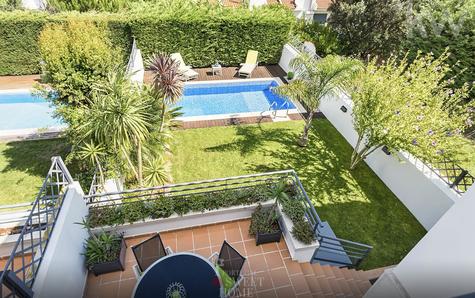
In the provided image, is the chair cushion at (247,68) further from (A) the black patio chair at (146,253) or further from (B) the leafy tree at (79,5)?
(A) the black patio chair at (146,253)

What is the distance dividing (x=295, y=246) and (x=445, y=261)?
3.35 meters

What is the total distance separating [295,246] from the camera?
730 cm

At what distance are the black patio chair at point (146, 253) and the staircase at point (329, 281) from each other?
12.1 feet

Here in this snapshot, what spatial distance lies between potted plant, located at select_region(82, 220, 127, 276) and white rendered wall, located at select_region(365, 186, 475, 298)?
6.74 meters

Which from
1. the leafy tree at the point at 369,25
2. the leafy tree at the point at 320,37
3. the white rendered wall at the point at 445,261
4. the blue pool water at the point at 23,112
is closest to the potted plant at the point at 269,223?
the white rendered wall at the point at 445,261

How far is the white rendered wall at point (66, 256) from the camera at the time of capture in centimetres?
529

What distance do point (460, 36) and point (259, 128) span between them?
13494 mm

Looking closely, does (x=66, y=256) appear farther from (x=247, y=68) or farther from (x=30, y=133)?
(x=247, y=68)

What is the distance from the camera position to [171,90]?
1045 centimetres

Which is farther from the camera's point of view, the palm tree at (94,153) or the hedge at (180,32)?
the hedge at (180,32)

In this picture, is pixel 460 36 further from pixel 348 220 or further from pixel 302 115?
pixel 348 220

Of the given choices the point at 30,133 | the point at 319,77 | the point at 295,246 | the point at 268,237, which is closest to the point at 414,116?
the point at 319,77

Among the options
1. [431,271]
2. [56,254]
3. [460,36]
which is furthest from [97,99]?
[460,36]

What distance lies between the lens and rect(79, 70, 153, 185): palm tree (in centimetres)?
815
